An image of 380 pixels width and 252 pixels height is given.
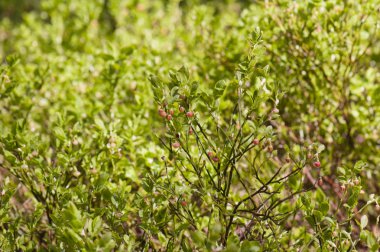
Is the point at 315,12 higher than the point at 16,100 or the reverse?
higher

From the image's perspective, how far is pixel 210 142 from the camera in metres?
1.96

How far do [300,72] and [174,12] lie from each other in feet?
9.43

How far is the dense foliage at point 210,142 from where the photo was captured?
1858mm

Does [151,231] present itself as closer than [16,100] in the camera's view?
Yes

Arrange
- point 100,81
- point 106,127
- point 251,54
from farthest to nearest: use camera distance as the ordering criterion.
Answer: point 100,81 < point 106,127 < point 251,54

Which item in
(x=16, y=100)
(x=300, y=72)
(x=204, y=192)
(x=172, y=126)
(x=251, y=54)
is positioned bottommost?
(x=204, y=192)

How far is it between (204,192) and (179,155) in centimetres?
18

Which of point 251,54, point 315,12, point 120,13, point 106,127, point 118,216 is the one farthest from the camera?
point 120,13

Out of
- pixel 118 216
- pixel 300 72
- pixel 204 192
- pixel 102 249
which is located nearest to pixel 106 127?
pixel 118 216

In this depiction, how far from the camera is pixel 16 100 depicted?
3.07 m

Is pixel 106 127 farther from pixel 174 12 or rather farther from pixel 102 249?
pixel 174 12

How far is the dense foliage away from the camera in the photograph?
6.10 feet

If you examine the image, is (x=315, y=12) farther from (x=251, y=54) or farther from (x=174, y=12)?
(x=174, y=12)

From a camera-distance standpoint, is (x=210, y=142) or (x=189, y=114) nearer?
(x=189, y=114)
